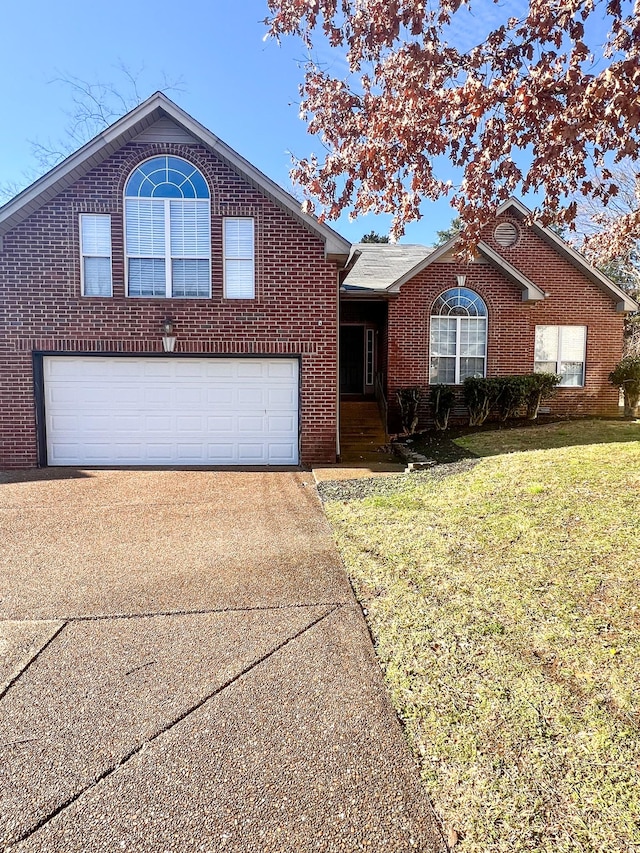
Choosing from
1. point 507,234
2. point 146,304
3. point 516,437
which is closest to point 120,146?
point 146,304

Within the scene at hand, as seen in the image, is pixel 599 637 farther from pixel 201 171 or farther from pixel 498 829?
pixel 201 171

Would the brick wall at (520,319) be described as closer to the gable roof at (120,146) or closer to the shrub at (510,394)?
the shrub at (510,394)

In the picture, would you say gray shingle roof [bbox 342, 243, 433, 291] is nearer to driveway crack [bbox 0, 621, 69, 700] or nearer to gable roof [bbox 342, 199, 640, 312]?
gable roof [bbox 342, 199, 640, 312]

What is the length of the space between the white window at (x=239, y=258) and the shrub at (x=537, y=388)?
7774mm

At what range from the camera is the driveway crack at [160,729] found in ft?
7.38

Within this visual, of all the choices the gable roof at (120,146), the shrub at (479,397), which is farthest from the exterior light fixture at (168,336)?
the shrub at (479,397)

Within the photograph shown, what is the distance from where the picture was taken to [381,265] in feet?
53.3

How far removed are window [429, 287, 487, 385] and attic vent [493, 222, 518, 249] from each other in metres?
1.92

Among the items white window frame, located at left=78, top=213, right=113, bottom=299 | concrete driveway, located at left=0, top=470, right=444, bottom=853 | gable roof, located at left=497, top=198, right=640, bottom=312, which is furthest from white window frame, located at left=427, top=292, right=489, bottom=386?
concrete driveway, located at left=0, top=470, right=444, bottom=853

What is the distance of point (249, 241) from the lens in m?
10.2

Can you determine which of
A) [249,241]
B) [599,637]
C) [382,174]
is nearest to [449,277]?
[249,241]

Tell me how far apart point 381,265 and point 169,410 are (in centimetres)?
882

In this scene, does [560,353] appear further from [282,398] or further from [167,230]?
[167,230]

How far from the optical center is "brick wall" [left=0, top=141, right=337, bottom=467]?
987cm
